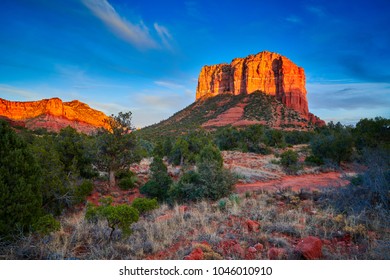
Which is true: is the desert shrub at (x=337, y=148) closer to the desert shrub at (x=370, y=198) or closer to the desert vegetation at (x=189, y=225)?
the desert vegetation at (x=189, y=225)

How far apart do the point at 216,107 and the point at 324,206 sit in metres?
76.6

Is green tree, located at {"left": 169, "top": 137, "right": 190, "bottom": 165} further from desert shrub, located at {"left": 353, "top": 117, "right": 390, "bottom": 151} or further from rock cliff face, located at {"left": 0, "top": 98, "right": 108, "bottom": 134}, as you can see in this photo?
rock cliff face, located at {"left": 0, "top": 98, "right": 108, "bottom": 134}

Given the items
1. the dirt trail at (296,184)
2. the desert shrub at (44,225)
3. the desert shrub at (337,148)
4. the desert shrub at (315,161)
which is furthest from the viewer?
the desert shrub at (315,161)

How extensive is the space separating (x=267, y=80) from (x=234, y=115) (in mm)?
Answer: 26958

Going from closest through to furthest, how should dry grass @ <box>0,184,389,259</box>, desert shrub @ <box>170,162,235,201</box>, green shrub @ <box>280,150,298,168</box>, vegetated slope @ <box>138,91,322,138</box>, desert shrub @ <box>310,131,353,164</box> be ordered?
dry grass @ <box>0,184,389,259</box>, desert shrub @ <box>170,162,235,201</box>, green shrub @ <box>280,150,298,168</box>, desert shrub @ <box>310,131,353,164</box>, vegetated slope @ <box>138,91,322,138</box>

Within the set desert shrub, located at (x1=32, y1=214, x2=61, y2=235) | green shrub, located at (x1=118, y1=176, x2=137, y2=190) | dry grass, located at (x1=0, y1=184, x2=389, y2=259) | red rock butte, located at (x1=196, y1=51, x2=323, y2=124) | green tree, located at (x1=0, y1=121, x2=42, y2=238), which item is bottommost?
green shrub, located at (x1=118, y1=176, x2=137, y2=190)

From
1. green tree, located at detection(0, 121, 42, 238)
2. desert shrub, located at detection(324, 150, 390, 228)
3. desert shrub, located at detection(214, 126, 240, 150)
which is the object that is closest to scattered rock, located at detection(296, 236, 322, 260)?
desert shrub, located at detection(324, 150, 390, 228)

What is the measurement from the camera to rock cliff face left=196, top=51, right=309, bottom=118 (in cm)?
8419

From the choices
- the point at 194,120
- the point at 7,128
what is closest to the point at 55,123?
the point at 194,120

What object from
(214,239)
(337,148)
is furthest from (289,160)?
(214,239)

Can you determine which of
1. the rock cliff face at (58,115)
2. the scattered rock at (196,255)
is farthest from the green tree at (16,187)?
the rock cliff face at (58,115)

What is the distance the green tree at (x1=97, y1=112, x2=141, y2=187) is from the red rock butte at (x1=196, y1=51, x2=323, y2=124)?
255 feet

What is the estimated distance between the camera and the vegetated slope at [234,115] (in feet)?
214

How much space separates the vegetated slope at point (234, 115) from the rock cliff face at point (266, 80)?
160 inches
